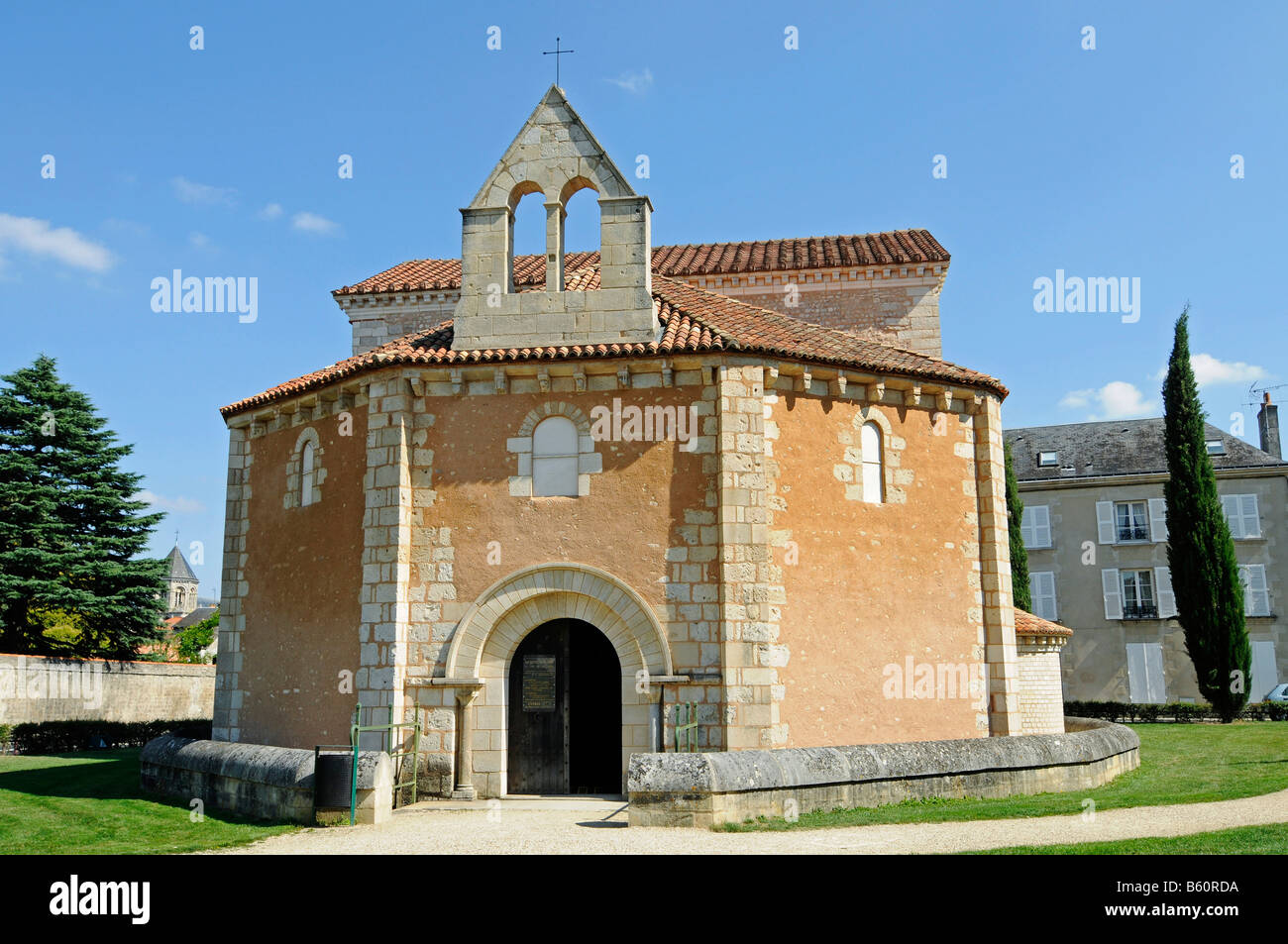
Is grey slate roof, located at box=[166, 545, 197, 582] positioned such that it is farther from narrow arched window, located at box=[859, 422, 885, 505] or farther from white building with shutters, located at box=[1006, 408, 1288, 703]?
narrow arched window, located at box=[859, 422, 885, 505]

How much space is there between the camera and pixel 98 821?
44.2 feet

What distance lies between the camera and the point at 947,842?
10.2 metres

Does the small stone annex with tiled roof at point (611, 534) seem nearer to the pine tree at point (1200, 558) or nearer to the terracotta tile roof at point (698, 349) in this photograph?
the terracotta tile roof at point (698, 349)

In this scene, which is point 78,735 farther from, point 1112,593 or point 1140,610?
point 1140,610

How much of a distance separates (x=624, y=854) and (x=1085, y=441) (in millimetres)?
38524

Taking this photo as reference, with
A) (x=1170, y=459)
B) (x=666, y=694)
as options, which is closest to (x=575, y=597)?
(x=666, y=694)

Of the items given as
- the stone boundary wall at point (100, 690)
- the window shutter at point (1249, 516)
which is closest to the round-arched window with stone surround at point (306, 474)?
the stone boundary wall at point (100, 690)

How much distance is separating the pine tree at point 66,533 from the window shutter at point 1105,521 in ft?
120

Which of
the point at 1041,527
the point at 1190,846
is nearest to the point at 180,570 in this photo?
the point at 1041,527

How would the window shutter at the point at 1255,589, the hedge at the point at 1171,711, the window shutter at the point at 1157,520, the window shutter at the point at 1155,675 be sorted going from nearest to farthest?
the hedge at the point at 1171,711 < the window shutter at the point at 1255,589 < the window shutter at the point at 1155,675 < the window shutter at the point at 1157,520

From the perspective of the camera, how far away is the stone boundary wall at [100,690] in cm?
2928

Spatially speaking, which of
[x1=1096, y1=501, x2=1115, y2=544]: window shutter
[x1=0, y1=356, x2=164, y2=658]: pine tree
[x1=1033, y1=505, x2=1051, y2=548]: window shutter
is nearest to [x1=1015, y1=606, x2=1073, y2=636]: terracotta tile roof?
[x1=1033, y1=505, x2=1051, y2=548]: window shutter

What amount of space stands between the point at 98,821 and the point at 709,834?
8582 mm

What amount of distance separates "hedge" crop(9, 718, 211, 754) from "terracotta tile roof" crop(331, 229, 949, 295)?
1315 cm
